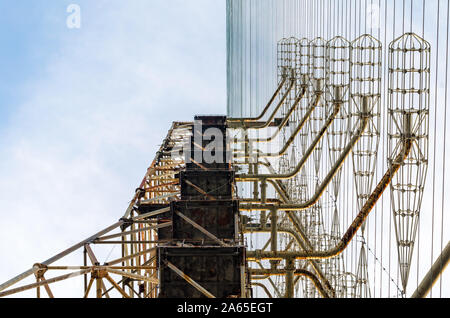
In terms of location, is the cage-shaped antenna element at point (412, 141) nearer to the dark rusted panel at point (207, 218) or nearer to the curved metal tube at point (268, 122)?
the dark rusted panel at point (207, 218)

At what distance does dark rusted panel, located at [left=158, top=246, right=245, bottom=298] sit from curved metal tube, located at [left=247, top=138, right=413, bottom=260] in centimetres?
465

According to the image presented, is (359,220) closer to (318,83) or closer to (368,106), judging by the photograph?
(368,106)

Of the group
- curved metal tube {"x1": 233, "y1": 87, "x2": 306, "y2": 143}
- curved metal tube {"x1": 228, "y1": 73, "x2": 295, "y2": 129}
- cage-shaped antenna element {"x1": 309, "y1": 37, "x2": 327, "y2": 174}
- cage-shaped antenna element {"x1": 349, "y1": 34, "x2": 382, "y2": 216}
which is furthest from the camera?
curved metal tube {"x1": 228, "y1": 73, "x2": 295, "y2": 129}

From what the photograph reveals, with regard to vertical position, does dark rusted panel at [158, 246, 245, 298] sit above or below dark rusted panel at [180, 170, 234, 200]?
below

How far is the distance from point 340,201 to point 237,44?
38.7 meters

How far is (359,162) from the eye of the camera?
691 inches

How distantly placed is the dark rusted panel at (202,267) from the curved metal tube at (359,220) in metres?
4.65

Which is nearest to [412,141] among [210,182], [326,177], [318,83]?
[326,177]

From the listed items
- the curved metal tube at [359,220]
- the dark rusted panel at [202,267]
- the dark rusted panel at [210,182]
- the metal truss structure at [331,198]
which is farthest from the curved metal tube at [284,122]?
the dark rusted panel at [202,267]

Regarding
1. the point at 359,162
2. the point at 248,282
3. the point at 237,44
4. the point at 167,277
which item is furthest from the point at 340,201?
the point at 237,44

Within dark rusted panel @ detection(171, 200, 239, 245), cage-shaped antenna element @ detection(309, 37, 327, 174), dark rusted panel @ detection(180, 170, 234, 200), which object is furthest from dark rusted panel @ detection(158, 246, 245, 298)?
cage-shaped antenna element @ detection(309, 37, 327, 174)

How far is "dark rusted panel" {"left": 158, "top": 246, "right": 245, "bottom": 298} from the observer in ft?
42.5

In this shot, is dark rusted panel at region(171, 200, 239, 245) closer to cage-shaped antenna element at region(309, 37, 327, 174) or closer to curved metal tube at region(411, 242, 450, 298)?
curved metal tube at region(411, 242, 450, 298)
